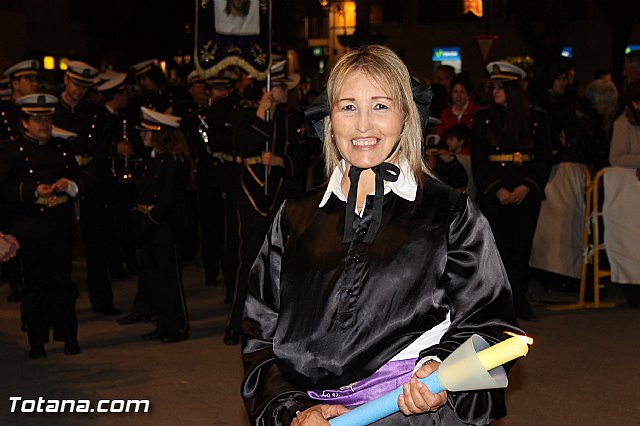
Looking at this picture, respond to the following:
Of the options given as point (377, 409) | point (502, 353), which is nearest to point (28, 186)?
point (377, 409)

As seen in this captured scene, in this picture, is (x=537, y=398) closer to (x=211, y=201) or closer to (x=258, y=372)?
(x=258, y=372)

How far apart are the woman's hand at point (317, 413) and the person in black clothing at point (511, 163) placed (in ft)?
20.4

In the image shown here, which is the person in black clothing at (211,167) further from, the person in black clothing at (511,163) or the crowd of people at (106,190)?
the person in black clothing at (511,163)

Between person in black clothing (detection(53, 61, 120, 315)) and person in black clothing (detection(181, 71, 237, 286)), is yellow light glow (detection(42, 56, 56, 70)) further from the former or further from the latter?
person in black clothing (detection(53, 61, 120, 315))

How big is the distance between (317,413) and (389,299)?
1.33 feet

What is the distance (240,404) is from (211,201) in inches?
194

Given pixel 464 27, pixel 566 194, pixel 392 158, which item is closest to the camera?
pixel 392 158

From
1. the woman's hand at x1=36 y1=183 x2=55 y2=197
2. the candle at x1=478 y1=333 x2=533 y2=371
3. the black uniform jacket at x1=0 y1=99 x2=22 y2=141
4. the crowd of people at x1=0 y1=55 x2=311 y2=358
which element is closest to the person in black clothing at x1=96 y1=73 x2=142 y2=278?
the crowd of people at x1=0 y1=55 x2=311 y2=358

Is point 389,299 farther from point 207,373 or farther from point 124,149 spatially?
point 124,149

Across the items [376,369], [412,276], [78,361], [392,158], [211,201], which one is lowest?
[78,361]

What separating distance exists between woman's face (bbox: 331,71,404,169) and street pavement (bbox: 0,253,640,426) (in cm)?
368

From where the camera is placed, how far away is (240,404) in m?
6.93

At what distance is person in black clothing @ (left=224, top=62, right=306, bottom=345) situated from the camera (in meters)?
8.64

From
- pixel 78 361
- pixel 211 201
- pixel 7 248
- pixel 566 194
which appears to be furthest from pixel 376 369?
pixel 211 201
